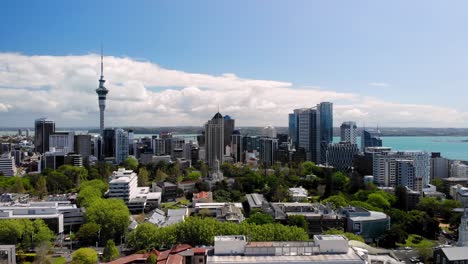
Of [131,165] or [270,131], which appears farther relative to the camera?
[270,131]

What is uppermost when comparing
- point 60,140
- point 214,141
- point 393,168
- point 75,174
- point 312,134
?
point 312,134

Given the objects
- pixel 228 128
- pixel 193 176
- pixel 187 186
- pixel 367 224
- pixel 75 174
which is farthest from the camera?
pixel 228 128

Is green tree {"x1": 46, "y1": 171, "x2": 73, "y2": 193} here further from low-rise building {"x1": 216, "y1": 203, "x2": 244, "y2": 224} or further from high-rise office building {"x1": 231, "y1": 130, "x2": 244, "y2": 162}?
high-rise office building {"x1": 231, "y1": 130, "x2": 244, "y2": 162}

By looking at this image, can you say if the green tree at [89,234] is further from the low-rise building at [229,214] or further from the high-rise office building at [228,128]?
the high-rise office building at [228,128]

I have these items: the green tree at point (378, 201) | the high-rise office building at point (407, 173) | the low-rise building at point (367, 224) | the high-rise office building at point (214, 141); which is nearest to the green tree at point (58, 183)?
the high-rise office building at point (214, 141)

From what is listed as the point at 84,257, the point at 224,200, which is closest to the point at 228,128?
the point at 224,200

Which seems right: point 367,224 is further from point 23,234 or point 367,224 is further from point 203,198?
point 23,234

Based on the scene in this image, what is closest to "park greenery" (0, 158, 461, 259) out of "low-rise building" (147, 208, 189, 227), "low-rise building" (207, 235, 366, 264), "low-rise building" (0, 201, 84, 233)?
"low-rise building" (0, 201, 84, 233)
